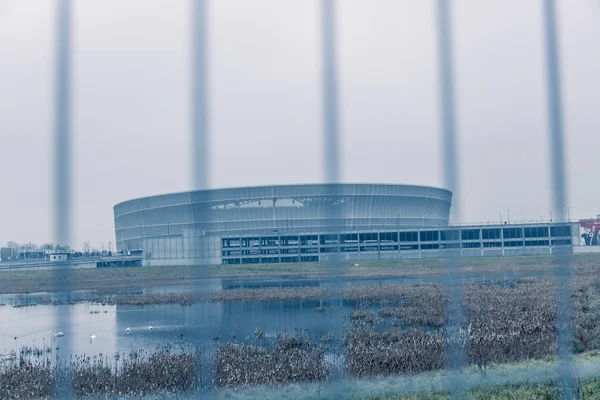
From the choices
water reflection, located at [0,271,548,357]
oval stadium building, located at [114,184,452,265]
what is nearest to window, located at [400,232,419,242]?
oval stadium building, located at [114,184,452,265]

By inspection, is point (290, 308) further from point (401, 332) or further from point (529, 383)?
point (529, 383)

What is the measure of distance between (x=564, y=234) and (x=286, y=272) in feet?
105

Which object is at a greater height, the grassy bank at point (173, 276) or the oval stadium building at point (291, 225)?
the oval stadium building at point (291, 225)

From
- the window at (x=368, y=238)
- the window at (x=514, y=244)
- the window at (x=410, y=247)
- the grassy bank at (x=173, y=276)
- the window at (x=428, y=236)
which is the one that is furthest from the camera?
the window at (x=410, y=247)

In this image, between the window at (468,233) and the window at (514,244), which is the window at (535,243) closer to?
the window at (514,244)

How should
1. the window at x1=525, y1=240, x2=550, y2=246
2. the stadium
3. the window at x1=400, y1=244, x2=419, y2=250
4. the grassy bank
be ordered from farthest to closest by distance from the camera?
the window at x1=400, y1=244, x2=419, y2=250, the stadium, the grassy bank, the window at x1=525, y1=240, x2=550, y2=246

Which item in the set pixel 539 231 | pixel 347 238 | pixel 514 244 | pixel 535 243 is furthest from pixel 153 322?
pixel 514 244

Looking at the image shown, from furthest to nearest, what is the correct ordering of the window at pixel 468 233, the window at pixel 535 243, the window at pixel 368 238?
the window at pixel 368 238 < the window at pixel 535 243 < the window at pixel 468 233

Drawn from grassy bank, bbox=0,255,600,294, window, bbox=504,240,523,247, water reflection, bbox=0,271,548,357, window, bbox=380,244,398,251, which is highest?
window, bbox=504,240,523,247

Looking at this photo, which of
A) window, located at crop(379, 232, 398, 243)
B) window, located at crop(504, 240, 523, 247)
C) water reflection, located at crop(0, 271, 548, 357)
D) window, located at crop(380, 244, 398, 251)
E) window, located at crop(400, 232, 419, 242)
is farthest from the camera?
window, located at crop(379, 232, 398, 243)

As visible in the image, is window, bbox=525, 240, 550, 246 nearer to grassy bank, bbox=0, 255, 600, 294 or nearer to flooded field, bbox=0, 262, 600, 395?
grassy bank, bbox=0, 255, 600, 294

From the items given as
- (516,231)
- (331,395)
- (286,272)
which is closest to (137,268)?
(286,272)

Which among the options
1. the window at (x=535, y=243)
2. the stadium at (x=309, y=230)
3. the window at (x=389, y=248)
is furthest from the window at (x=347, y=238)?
the window at (x=389, y=248)

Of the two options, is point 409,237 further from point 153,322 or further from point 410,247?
point 153,322
